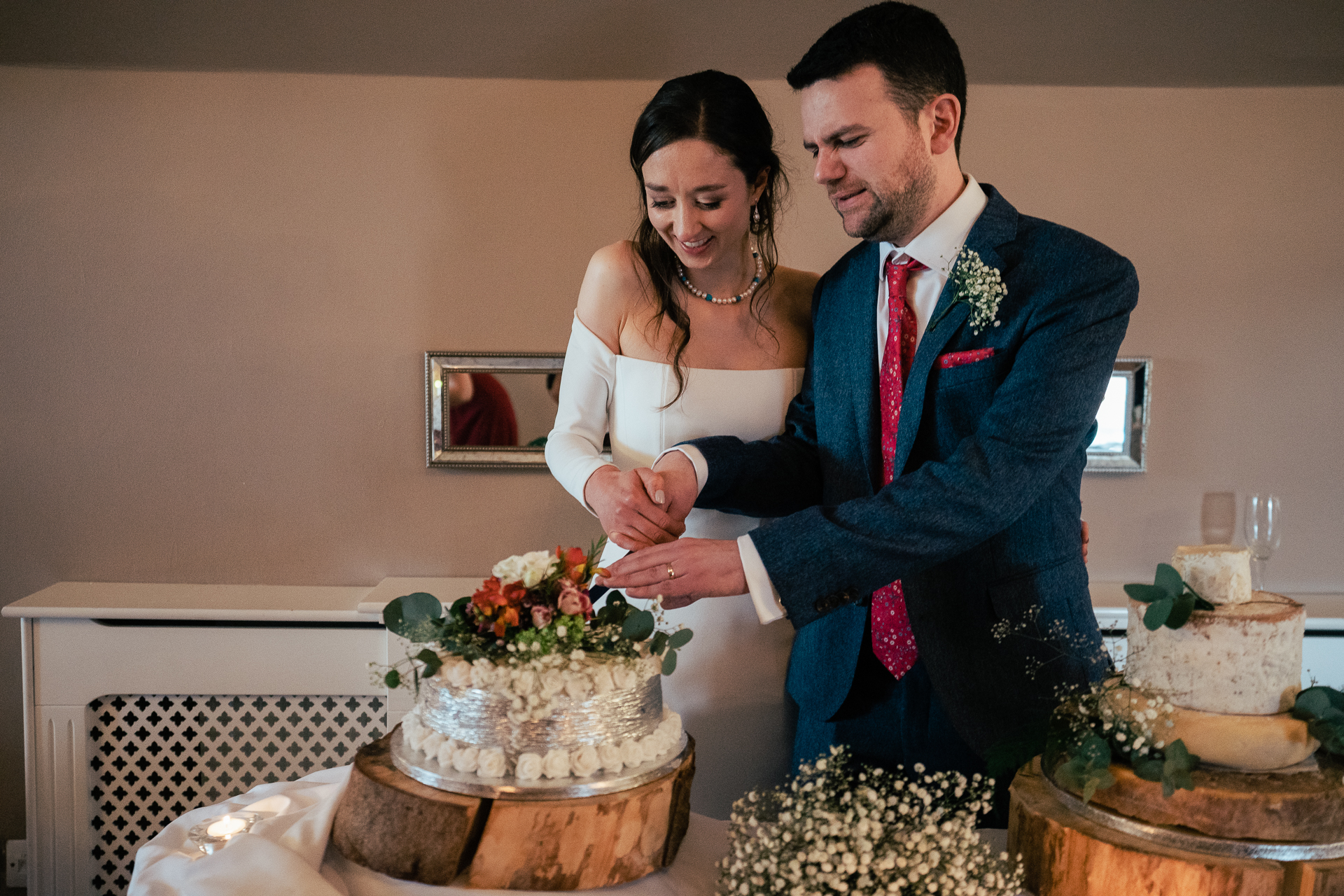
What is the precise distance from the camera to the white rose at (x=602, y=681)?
116cm

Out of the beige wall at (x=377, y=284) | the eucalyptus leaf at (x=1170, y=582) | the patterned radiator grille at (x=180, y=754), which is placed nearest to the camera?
the eucalyptus leaf at (x=1170, y=582)

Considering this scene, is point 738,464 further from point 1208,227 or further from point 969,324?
point 1208,227

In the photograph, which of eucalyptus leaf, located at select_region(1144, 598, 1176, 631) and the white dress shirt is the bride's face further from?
eucalyptus leaf, located at select_region(1144, 598, 1176, 631)

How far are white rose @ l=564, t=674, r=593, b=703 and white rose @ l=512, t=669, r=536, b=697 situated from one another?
0.14ft

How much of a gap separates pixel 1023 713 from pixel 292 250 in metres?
2.40

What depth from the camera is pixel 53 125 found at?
9.14 ft

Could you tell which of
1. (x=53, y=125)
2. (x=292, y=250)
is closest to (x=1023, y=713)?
(x=292, y=250)

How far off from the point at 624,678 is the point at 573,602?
0.38 ft

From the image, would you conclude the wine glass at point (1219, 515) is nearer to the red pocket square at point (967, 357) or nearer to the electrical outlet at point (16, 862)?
the red pocket square at point (967, 357)

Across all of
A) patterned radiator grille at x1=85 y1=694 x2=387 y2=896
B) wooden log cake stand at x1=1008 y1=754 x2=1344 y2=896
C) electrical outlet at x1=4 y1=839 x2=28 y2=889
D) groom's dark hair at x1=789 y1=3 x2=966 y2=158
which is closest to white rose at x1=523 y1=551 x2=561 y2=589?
wooden log cake stand at x1=1008 y1=754 x2=1344 y2=896

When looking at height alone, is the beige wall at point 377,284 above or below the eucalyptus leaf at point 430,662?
above

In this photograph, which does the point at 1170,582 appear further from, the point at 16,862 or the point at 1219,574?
the point at 16,862

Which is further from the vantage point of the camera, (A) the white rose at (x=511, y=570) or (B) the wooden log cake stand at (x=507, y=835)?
(A) the white rose at (x=511, y=570)

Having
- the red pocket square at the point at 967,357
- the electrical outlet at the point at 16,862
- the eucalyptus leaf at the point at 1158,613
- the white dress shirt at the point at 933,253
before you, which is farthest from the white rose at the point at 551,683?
the electrical outlet at the point at 16,862
